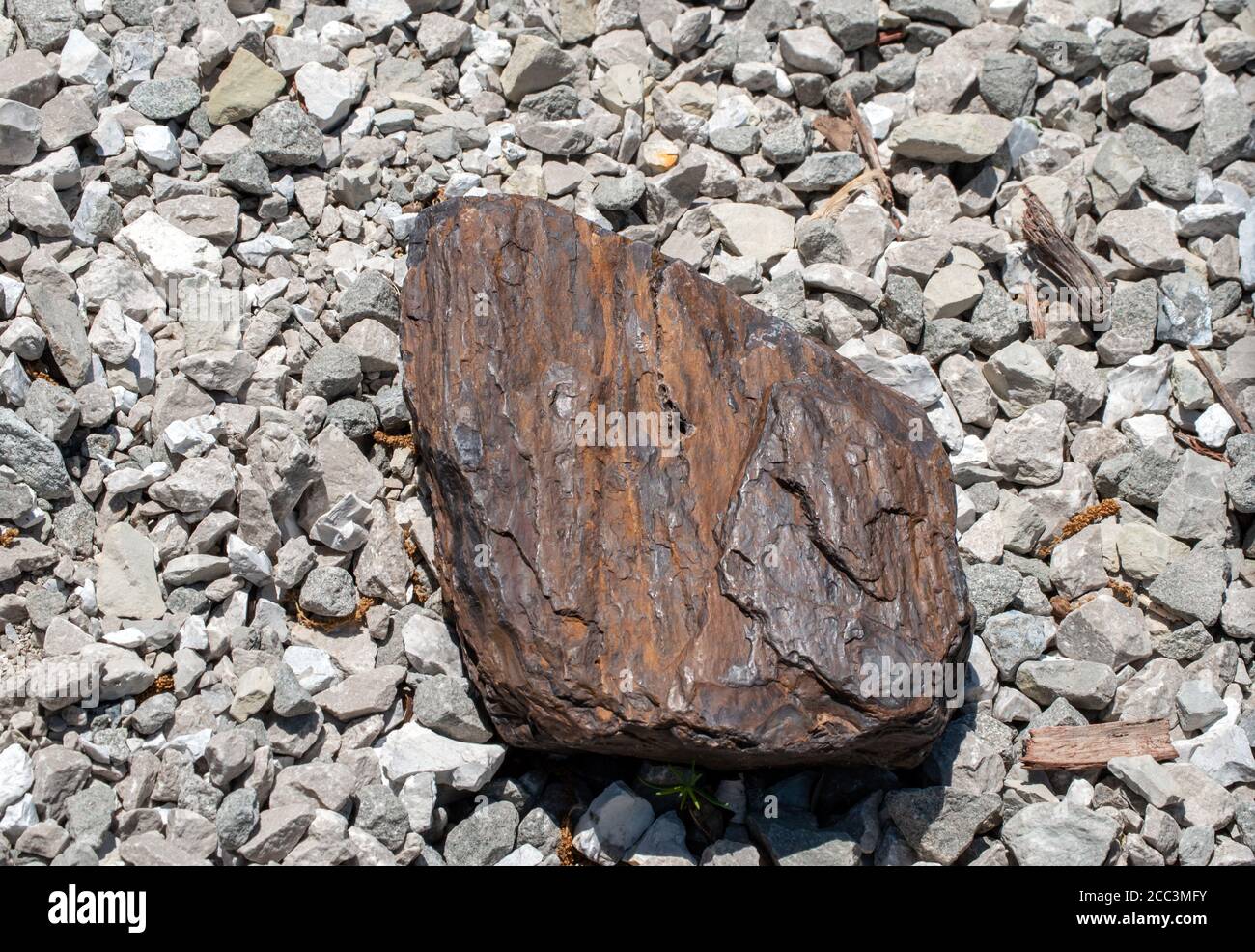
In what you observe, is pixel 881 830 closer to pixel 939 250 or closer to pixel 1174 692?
pixel 1174 692

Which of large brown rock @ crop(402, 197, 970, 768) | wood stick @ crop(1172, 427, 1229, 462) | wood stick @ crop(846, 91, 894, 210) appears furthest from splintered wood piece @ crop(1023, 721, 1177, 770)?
wood stick @ crop(846, 91, 894, 210)

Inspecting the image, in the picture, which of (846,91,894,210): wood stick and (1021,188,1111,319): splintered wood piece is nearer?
(1021,188,1111,319): splintered wood piece

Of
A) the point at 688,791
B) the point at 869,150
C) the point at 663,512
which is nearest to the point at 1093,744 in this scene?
the point at 688,791

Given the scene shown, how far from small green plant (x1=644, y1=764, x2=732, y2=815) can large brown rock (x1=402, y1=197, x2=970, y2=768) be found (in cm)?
19

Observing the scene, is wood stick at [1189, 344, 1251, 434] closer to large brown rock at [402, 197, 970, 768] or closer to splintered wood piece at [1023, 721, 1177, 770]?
splintered wood piece at [1023, 721, 1177, 770]

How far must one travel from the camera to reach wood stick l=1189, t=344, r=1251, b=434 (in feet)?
22.0

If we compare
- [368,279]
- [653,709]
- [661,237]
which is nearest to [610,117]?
[661,237]

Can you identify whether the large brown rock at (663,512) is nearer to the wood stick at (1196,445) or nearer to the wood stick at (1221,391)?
the wood stick at (1196,445)

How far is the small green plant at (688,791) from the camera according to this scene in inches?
207

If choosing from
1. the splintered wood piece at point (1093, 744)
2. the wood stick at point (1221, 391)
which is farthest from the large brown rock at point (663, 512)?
the wood stick at point (1221, 391)

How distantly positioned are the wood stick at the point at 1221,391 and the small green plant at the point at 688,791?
3.76 metres

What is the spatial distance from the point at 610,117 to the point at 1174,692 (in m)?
4.61

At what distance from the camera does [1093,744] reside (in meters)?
5.60

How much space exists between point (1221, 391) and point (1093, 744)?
245 centimetres
